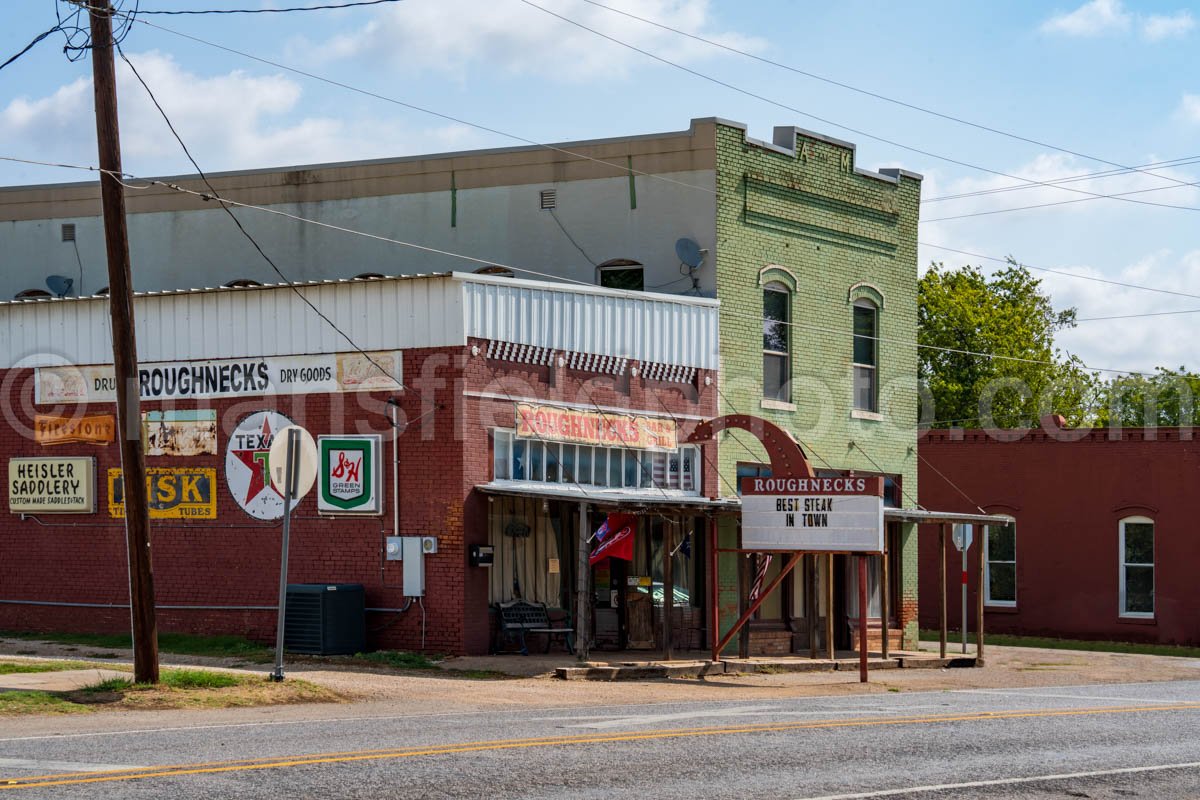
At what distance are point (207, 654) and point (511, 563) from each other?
15.0ft

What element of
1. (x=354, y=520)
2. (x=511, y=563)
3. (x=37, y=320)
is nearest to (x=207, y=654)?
(x=354, y=520)

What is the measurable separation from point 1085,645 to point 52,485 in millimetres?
23021

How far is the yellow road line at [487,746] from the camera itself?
995cm

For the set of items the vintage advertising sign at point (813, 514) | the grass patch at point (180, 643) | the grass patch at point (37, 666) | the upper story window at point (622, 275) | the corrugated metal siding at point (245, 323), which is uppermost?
the upper story window at point (622, 275)

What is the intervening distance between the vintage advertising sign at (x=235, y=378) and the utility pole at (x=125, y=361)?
5797mm

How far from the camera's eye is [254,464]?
73.8 ft

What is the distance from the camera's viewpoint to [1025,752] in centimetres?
1250

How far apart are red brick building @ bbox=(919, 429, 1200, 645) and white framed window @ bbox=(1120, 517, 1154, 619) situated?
2 centimetres

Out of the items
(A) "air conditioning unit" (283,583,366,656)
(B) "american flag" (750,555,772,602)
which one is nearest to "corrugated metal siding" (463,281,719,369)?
(B) "american flag" (750,555,772,602)

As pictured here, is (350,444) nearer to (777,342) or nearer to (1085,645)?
(777,342)

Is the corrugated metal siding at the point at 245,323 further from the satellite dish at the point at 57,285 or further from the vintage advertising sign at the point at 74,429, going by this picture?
the satellite dish at the point at 57,285

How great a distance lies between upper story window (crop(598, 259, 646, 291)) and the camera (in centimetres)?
2778

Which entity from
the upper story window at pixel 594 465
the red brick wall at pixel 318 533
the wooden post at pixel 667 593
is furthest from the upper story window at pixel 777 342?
the wooden post at pixel 667 593

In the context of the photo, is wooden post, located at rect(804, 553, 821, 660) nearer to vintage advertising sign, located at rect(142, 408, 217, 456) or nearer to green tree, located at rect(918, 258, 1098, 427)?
vintage advertising sign, located at rect(142, 408, 217, 456)
